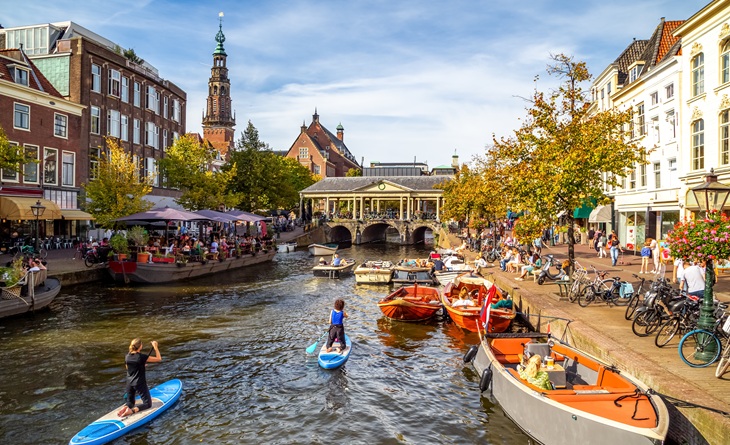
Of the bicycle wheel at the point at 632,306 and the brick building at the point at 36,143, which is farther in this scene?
the brick building at the point at 36,143

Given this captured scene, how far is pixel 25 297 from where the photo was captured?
18.7m

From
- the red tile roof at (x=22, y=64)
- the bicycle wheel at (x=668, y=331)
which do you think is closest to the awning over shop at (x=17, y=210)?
the red tile roof at (x=22, y=64)

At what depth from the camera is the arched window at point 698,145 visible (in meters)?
24.3

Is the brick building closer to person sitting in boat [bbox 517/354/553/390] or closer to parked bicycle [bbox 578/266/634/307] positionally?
parked bicycle [bbox 578/266/634/307]

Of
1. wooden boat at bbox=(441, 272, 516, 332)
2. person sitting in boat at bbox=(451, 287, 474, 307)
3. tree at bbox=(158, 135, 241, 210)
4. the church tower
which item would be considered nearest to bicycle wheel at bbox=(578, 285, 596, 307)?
wooden boat at bbox=(441, 272, 516, 332)

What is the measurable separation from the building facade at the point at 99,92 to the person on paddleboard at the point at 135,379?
31723mm

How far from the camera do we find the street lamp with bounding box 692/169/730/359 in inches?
398

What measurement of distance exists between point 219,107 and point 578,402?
103m

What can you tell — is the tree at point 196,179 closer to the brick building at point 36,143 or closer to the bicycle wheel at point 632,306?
the brick building at point 36,143

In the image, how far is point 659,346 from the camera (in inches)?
447

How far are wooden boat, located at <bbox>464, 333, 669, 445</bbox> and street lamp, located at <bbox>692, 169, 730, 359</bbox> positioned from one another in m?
2.34

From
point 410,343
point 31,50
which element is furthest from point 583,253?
point 31,50

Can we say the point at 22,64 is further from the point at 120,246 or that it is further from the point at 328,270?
the point at 328,270

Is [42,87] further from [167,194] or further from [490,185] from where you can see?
[490,185]
